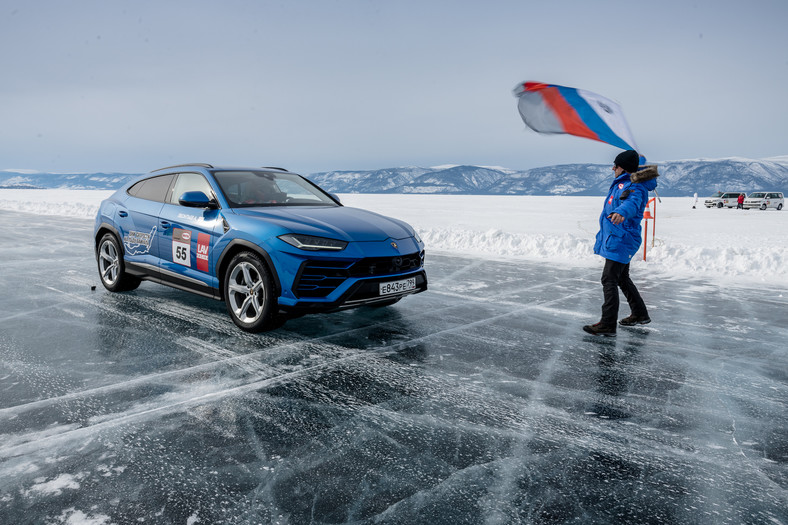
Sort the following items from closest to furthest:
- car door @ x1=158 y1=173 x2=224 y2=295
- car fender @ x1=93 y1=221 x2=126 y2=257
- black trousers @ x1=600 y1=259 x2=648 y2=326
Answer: black trousers @ x1=600 y1=259 x2=648 y2=326, car door @ x1=158 y1=173 x2=224 y2=295, car fender @ x1=93 y1=221 x2=126 y2=257

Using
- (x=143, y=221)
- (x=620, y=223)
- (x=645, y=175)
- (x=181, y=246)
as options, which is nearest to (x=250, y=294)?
(x=181, y=246)

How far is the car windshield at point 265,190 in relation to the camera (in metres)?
5.89

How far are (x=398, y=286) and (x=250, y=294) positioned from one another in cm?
142

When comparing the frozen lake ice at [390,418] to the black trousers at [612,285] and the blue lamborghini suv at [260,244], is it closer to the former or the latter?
the black trousers at [612,285]

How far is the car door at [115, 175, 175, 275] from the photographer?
6402 millimetres

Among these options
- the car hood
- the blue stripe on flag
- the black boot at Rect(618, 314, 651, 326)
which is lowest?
the black boot at Rect(618, 314, 651, 326)

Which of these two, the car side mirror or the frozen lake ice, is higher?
the car side mirror

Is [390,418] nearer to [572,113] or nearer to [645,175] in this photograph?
[645,175]

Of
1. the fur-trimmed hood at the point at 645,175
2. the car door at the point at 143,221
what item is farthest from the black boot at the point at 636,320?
the car door at the point at 143,221

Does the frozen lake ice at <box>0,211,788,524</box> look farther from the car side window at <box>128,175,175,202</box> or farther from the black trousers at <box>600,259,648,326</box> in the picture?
the car side window at <box>128,175,175,202</box>

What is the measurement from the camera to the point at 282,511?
235cm

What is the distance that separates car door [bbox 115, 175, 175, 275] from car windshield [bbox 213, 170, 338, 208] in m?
0.94

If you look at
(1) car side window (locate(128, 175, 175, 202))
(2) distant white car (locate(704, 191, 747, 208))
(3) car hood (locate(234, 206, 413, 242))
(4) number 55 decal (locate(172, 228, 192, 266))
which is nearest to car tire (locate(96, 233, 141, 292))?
(1) car side window (locate(128, 175, 175, 202))

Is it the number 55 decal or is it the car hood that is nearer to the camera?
the car hood
